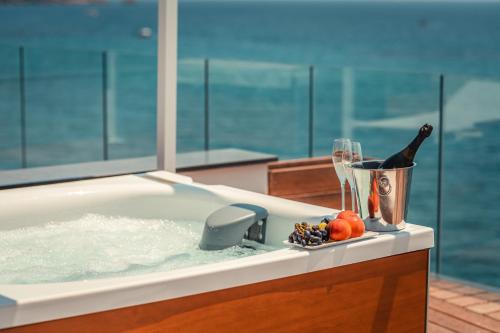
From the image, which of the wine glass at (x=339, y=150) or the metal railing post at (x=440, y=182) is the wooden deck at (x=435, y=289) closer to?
the metal railing post at (x=440, y=182)

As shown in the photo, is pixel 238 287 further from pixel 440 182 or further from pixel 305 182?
pixel 440 182

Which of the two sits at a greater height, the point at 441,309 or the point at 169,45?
the point at 169,45

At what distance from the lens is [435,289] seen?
12.8 feet

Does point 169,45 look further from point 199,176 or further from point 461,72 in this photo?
point 461,72

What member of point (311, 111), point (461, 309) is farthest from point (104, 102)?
point (461, 309)

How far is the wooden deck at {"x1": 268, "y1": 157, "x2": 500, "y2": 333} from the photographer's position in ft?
11.0

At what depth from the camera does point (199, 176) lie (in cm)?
407

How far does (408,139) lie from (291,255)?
303 cm

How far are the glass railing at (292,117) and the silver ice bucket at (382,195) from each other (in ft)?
5.95

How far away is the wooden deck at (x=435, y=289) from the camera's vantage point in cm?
335

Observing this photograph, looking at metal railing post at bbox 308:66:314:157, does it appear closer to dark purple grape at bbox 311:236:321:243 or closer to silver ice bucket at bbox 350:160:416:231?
silver ice bucket at bbox 350:160:416:231

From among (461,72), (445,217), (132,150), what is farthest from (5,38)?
(445,217)

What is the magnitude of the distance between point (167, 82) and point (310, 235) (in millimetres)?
1500

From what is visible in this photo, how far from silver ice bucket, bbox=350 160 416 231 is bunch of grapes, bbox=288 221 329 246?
19cm
